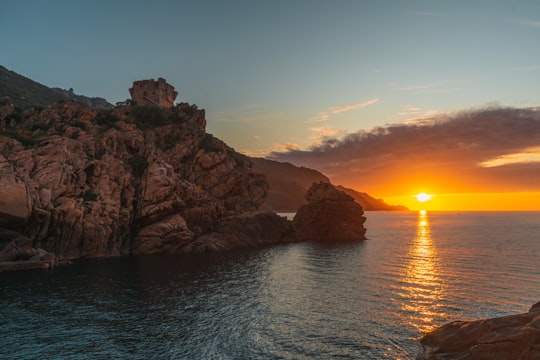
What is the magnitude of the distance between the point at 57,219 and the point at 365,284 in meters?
55.4

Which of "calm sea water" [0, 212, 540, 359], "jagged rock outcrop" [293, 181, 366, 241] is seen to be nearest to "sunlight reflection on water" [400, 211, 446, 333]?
"calm sea water" [0, 212, 540, 359]

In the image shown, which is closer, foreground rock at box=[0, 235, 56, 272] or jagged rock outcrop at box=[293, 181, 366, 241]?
foreground rock at box=[0, 235, 56, 272]

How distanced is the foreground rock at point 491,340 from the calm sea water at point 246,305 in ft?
8.04

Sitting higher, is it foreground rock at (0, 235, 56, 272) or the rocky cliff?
the rocky cliff

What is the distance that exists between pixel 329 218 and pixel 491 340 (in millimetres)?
91191

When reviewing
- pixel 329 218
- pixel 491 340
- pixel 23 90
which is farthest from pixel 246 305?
pixel 23 90

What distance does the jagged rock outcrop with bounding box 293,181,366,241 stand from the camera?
10912 centimetres

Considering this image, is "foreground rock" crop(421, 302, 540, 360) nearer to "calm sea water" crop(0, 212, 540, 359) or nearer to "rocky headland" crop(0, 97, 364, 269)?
"calm sea water" crop(0, 212, 540, 359)

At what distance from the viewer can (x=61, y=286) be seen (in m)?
44.2

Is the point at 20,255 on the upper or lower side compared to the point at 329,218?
lower

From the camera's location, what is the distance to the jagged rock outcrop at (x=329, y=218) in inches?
4296

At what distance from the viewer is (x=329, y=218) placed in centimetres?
11056

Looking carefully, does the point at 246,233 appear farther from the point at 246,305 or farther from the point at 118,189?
the point at 246,305

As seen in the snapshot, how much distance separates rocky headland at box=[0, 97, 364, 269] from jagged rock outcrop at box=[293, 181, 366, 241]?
1021 millimetres
